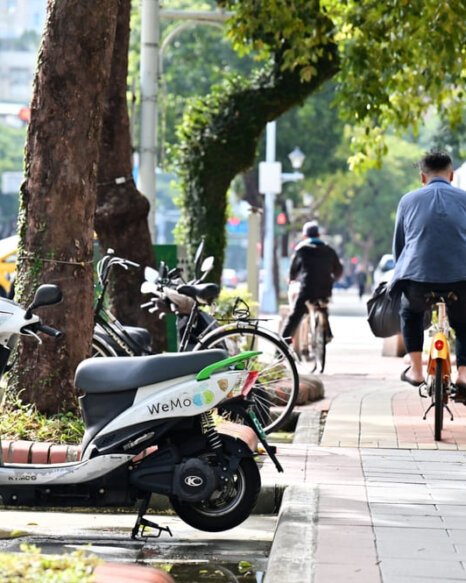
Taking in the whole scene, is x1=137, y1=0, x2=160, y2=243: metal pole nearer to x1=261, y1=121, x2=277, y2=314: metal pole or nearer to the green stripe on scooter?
the green stripe on scooter

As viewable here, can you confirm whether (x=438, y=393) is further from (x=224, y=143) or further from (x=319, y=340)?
(x=224, y=143)

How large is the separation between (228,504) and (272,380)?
3850 millimetres

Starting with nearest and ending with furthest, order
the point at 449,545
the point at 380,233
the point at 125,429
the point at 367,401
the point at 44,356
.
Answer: the point at 449,545 → the point at 125,429 → the point at 44,356 → the point at 367,401 → the point at 380,233

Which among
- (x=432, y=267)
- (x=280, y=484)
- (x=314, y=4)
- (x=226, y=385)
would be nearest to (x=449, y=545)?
(x=226, y=385)

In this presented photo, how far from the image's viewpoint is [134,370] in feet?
21.2

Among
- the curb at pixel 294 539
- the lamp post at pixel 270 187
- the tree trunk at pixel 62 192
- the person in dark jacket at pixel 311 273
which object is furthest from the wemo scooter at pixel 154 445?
the lamp post at pixel 270 187

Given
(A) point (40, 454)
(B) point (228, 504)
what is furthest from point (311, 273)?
(B) point (228, 504)

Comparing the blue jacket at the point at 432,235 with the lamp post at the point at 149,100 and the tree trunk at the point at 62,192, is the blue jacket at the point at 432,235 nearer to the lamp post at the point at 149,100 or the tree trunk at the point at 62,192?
the tree trunk at the point at 62,192

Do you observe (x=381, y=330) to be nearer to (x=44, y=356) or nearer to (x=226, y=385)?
(x=44, y=356)

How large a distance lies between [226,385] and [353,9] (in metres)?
10.2

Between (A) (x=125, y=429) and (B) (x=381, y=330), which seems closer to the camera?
(A) (x=125, y=429)

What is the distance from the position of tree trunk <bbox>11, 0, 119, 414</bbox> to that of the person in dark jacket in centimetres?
876

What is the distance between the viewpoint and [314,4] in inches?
618

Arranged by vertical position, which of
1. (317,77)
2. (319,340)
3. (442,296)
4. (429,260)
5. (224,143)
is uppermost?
(317,77)
